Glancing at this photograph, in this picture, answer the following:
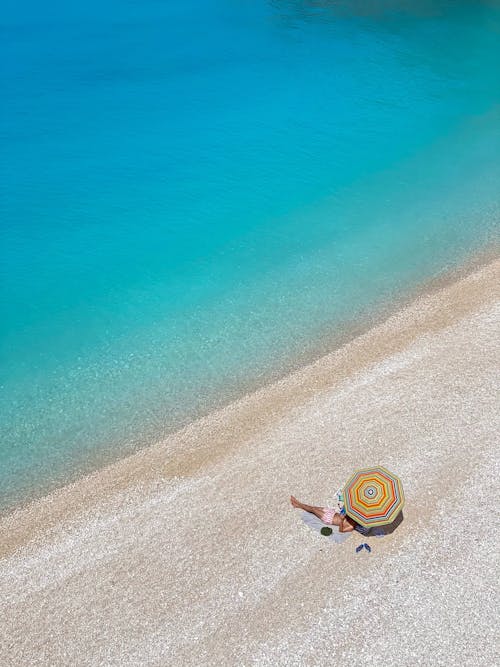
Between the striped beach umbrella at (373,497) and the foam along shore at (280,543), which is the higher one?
the striped beach umbrella at (373,497)

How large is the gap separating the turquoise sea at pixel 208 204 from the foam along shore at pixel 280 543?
1154 millimetres

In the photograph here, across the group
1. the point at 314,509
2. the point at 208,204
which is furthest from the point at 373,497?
the point at 208,204

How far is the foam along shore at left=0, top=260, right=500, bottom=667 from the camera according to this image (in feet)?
25.6

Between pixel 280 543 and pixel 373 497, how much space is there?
1476mm

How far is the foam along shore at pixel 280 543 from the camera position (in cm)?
779

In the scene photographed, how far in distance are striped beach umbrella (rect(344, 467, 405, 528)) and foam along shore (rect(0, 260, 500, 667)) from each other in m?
0.43

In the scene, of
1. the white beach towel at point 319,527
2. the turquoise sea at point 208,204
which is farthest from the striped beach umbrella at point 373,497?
the turquoise sea at point 208,204

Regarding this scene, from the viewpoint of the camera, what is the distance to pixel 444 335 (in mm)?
12461

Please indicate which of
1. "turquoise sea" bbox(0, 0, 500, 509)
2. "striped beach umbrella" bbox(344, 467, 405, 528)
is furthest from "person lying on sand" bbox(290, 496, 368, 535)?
"turquoise sea" bbox(0, 0, 500, 509)

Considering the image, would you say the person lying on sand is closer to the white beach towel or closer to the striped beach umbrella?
the white beach towel

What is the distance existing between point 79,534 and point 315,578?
11.9 feet

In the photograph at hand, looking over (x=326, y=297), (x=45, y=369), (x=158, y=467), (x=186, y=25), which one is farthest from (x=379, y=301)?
(x=186, y=25)

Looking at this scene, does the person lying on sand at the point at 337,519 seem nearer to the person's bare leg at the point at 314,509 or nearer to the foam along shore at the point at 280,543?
the person's bare leg at the point at 314,509

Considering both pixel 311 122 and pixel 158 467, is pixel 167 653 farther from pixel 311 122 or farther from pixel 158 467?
pixel 311 122
